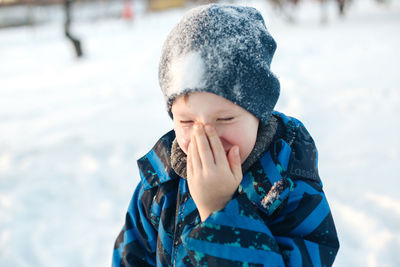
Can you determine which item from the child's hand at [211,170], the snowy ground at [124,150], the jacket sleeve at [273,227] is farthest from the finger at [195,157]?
the snowy ground at [124,150]

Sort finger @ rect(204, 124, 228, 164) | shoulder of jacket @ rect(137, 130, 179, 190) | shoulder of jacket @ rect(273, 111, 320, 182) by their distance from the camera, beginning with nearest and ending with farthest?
finger @ rect(204, 124, 228, 164)
shoulder of jacket @ rect(273, 111, 320, 182)
shoulder of jacket @ rect(137, 130, 179, 190)

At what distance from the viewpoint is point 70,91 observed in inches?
233

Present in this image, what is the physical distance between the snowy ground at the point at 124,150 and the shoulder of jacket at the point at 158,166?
3.46 feet

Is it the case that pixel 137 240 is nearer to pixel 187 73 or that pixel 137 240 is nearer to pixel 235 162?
pixel 235 162

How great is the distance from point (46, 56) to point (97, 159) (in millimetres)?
9014

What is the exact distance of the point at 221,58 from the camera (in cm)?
105

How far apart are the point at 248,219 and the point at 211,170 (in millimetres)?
183

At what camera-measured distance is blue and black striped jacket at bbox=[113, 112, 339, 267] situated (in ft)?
3.33

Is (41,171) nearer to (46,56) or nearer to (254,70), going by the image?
(254,70)

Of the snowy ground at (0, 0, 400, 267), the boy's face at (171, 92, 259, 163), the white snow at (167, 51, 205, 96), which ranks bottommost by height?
the snowy ground at (0, 0, 400, 267)

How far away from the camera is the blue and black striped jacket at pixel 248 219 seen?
101 centimetres

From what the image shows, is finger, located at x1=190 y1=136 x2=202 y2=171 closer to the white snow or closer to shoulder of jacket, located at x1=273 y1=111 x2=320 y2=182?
the white snow

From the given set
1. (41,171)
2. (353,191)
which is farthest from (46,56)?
(353,191)

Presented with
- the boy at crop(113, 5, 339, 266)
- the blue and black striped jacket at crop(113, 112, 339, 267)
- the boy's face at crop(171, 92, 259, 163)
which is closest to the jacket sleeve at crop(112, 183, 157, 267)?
the blue and black striped jacket at crop(113, 112, 339, 267)
